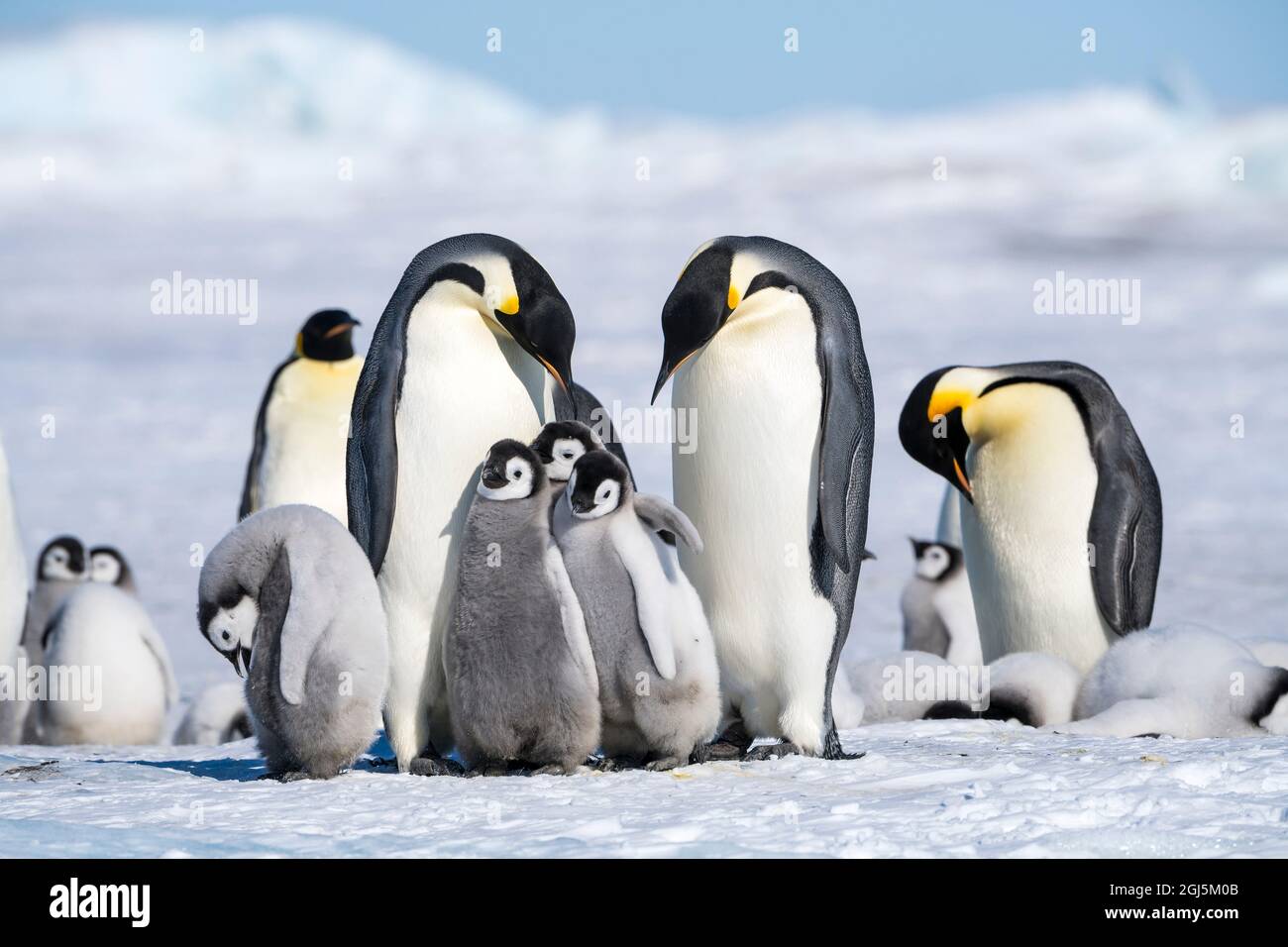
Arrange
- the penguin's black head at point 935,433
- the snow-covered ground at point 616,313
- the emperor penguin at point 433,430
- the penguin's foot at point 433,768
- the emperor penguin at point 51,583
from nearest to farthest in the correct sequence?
the snow-covered ground at point 616,313 → the penguin's foot at point 433,768 → the emperor penguin at point 433,430 → the penguin's black head at point 935,433 → the emperor penguin at point 51,583

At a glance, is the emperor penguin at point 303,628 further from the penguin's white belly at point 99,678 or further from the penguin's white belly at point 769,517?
the penguin's white belly at point 99,678

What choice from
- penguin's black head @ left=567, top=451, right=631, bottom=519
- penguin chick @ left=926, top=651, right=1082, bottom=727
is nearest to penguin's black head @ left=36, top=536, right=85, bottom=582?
penguin chick @ left=926, top=651, right=1082, bottom=727

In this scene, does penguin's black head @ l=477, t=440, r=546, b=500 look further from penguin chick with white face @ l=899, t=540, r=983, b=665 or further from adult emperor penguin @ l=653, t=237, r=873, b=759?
penguin chick with white face @ l=899, t=540, r=983, b=665

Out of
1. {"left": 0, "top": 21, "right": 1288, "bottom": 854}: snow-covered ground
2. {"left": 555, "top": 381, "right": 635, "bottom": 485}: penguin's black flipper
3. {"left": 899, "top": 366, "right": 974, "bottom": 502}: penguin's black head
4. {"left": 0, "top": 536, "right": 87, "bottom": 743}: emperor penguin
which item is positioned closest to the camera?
{"left": 0, "top": 21, "right": 1288, "bottom": 854}: snow-covered ground

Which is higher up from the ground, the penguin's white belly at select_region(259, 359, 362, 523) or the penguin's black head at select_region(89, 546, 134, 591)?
the penguin's white belly at select_region(259, 359, 362, 523)

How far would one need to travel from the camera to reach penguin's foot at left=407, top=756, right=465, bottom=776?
3.63m

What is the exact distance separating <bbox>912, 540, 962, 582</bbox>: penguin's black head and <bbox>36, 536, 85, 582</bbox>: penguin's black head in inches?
129

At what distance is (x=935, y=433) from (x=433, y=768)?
2.47 metres

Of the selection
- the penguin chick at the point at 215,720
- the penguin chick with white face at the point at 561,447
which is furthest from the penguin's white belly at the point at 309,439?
the penguin chick with white face at the point at 561,447

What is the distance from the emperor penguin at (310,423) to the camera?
22.9 ft

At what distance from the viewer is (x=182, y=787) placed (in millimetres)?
3486

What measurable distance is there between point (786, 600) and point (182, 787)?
1388 millimetres

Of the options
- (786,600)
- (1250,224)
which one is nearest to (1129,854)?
(786,600)
